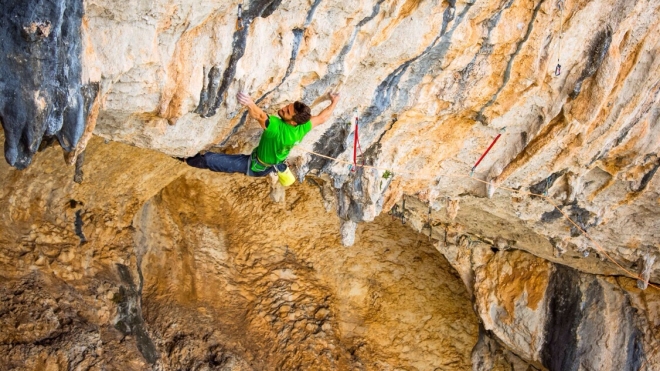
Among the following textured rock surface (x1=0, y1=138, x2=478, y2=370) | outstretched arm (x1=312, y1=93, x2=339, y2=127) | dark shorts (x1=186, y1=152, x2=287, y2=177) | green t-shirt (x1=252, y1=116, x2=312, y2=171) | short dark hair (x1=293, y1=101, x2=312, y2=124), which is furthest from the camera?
textured rock surface (x1=0, y1=138, x2=478, y2=370)

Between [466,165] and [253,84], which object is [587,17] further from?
[253,84]

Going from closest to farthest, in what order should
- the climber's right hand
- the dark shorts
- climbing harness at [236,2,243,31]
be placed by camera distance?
climbing harness at [236,2,243,31]
the climber's right hand
the dark shorts

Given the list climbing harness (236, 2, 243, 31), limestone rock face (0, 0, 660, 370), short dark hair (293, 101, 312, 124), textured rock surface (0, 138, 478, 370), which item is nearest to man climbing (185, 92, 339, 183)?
short dark hair (293, 101, 312, 124)

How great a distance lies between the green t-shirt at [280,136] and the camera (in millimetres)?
4453

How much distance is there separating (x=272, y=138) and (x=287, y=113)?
0.29 metres

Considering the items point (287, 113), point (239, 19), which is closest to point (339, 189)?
point (287, 113)

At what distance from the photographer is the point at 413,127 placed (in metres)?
5.64

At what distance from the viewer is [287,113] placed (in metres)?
4.39

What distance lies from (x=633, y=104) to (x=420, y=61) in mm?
1915

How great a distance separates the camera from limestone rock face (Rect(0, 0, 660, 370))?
12.4 feet

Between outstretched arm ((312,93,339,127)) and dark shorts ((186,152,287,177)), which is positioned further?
dark shorts ((186,152,287,177))

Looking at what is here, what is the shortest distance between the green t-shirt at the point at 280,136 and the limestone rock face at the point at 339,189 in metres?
0.27

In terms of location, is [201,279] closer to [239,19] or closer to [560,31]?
[239,19]

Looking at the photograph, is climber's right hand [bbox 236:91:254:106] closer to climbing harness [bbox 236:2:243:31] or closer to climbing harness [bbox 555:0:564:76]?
climbing harness [bbox 236:2:243:31]
